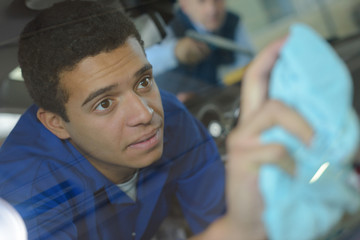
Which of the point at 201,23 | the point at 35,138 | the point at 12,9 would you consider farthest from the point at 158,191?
the point at 12,9

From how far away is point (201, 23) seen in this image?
1.12 m

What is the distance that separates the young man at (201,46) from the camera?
1063 millimetres

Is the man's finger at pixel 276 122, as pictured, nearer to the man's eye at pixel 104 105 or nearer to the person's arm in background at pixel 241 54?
the person's arm in background at pixel 241 54

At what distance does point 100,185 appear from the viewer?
3.19ft

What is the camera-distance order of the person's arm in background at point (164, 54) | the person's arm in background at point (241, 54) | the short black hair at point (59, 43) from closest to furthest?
the short black hair at point (59, 43), the person's arm in background at point (164, 54), the person's arm in background at point (241, 54)

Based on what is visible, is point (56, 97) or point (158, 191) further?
point (158, 191)

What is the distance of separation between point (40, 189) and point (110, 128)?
207 mm

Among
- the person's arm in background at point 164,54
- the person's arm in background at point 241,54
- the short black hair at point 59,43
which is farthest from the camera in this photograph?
the person's arm in background at point 241,54

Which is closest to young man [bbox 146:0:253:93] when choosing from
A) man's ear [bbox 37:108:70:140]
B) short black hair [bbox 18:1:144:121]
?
short black hair [bbox 18:1:144:121]

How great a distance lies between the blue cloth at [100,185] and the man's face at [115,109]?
0.03 metres

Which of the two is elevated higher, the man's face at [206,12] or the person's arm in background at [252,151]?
the man's face at [206,12]

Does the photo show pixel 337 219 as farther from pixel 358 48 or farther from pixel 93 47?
pixel 93 47

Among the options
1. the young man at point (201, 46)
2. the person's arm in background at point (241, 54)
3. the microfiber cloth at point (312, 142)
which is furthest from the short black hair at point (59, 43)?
the microfiber cloth at point (312, 142)

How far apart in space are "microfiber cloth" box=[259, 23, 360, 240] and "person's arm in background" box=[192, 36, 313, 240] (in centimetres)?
2
